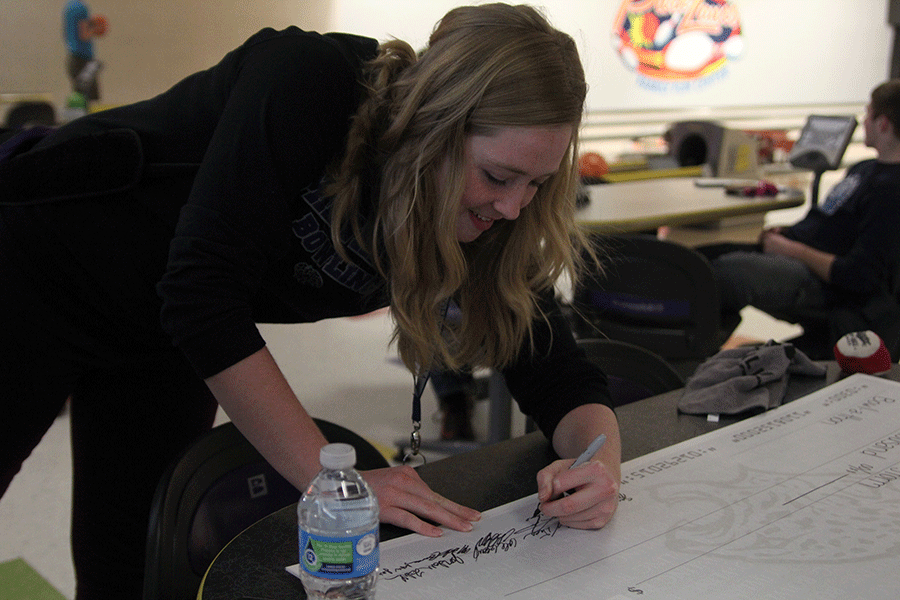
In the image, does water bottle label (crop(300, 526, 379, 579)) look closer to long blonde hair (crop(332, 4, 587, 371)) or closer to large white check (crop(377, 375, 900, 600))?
large white check (crop(377, 375, 900, 600))

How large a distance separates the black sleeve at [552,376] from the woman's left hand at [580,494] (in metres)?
0.20

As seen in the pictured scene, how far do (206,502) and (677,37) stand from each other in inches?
250

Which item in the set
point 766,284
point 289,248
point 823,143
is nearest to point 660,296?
point 766,284

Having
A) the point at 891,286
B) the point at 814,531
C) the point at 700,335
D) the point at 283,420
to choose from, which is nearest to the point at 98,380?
the point at 283,420

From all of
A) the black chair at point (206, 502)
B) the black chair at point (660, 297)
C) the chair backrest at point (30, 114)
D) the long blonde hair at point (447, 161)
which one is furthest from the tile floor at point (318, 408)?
the chair backrest at point (30, 114)

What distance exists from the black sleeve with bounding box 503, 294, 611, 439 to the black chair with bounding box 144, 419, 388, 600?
9.0 inches

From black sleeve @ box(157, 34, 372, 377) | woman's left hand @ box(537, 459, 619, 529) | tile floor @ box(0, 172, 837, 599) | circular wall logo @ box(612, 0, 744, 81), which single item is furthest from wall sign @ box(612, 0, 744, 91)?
woman's left hand @ box(537, 459, 619, 529)

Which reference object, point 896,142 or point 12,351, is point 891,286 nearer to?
point 896,142

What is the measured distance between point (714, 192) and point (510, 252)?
2.40 metres

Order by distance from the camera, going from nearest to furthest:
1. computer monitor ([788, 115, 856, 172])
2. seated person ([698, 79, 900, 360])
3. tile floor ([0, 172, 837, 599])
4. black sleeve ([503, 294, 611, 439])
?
1. black sleeve ([503, 294, 611, 439])
2. tile floor ([0, 172, 837, 599])
3. seated person ([698, 79, 900, 360])
4. computer monitor ([788, 115, 856, 172])

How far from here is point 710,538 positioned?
0.80m

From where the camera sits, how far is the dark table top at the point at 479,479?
2.28ft

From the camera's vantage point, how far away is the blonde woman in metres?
0.85

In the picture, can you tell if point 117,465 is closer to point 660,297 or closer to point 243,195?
point 243,195
